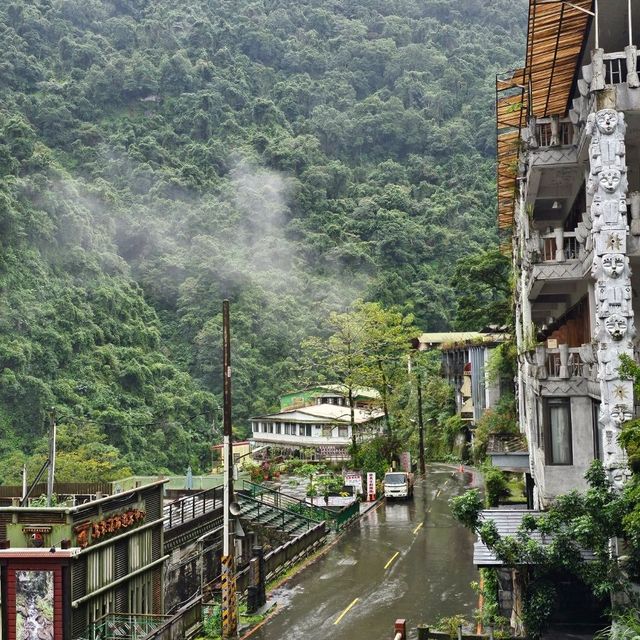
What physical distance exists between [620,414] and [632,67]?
6.68m

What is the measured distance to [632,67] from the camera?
49.9 feet

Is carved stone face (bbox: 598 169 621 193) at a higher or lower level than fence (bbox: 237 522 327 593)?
higher

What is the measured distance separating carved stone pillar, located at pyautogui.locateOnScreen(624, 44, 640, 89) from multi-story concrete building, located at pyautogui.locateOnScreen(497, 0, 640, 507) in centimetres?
2

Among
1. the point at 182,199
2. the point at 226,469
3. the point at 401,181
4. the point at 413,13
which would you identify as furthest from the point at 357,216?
the point at 226,469

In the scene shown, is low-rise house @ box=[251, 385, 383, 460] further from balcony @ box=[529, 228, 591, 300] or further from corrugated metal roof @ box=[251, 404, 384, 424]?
balcony @ box=[529, 228, 591, 300]

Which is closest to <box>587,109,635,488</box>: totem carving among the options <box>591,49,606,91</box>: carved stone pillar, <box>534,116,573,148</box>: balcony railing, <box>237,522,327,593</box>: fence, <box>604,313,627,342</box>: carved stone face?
<box>604,313,627,342</box>: carved stone face

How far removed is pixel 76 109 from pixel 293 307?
55262mm

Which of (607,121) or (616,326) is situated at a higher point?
(607,121)

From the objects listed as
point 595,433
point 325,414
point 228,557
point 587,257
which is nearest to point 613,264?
point 587,257

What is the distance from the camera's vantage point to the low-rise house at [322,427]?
5697 centimetres

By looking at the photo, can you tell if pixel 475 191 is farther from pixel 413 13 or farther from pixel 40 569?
pixel 40 569

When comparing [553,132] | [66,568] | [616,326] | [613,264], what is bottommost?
[66,568]

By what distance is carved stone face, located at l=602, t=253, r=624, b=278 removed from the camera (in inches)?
604

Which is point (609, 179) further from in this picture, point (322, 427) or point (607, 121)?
point (322, 427)
